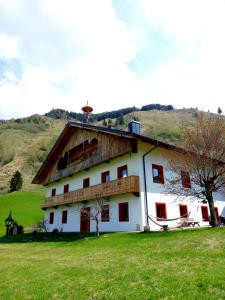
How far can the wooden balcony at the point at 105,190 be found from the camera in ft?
70.8

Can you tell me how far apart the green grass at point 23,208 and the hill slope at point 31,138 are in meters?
19.2

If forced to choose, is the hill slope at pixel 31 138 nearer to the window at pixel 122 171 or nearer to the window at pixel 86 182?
the window at pixel 86 182

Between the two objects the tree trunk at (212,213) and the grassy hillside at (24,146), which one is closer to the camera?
the tree trunk at (212,213)

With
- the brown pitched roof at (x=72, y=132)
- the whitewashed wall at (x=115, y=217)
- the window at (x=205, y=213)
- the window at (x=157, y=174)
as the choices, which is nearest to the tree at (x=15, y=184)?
the brown pitched roof at (x=72, y=132)

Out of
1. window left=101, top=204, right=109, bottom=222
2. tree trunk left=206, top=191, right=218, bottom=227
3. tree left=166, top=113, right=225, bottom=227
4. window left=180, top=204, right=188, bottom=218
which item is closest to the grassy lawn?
tree trunk left=206, top=191, right=218, bottom=227

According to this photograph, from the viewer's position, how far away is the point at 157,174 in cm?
2392

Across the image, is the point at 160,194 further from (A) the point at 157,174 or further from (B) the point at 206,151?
(B) the point at 206,151

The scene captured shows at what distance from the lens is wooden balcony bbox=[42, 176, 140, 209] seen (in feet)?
70.8

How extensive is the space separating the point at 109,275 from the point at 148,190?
14.0 meters

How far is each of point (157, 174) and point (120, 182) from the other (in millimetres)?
3578

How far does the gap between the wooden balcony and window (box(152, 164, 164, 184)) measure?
226cm

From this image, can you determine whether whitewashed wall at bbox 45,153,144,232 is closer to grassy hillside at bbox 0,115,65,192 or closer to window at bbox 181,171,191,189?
window at bbox 181,171,191,189

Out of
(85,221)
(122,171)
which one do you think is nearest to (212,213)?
(122,171)

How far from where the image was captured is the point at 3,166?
122875 mm
